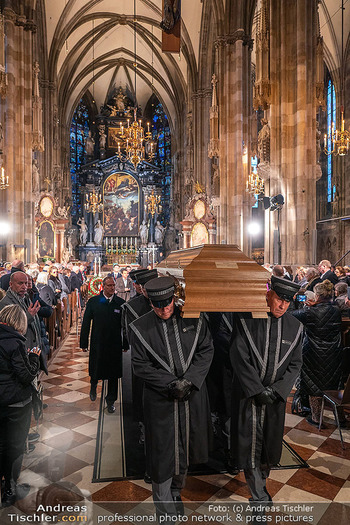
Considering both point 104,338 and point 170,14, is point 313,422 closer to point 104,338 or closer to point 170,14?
point 104,338

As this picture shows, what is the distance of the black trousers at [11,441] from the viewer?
280 centimetres

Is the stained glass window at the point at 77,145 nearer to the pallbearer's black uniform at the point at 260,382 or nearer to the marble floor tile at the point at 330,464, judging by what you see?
the marble floor tile at the point at 330,464

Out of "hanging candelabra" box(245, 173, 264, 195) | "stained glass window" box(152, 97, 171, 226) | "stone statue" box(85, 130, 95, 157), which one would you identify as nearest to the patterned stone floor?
"hanging candelabra" box(245, 173, 264, 195)

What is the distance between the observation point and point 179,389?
2480 millimetres

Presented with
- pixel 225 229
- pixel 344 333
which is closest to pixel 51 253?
pixel 225 229

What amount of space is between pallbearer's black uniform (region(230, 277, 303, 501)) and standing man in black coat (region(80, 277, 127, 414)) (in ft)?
7.48

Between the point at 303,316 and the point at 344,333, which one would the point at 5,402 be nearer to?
the point at 303,316

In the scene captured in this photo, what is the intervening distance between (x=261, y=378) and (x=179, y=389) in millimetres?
628

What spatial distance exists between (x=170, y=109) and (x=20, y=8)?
18.3m

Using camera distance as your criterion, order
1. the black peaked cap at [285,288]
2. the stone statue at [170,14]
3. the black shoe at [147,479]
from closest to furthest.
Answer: the black peaked cap at [285,288], the black shoe at [147,479], the stone statue at [170,14]

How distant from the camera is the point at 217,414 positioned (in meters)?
3.84

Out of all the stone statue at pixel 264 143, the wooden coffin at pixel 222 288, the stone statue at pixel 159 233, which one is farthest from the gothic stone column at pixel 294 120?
the stone statue at pixel 159 233

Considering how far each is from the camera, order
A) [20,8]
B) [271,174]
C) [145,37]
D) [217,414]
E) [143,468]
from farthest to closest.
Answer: [145,37] → [20,8] → [271,174] → [217,414] → [143,468]

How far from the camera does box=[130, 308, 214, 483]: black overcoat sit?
2551 mm
